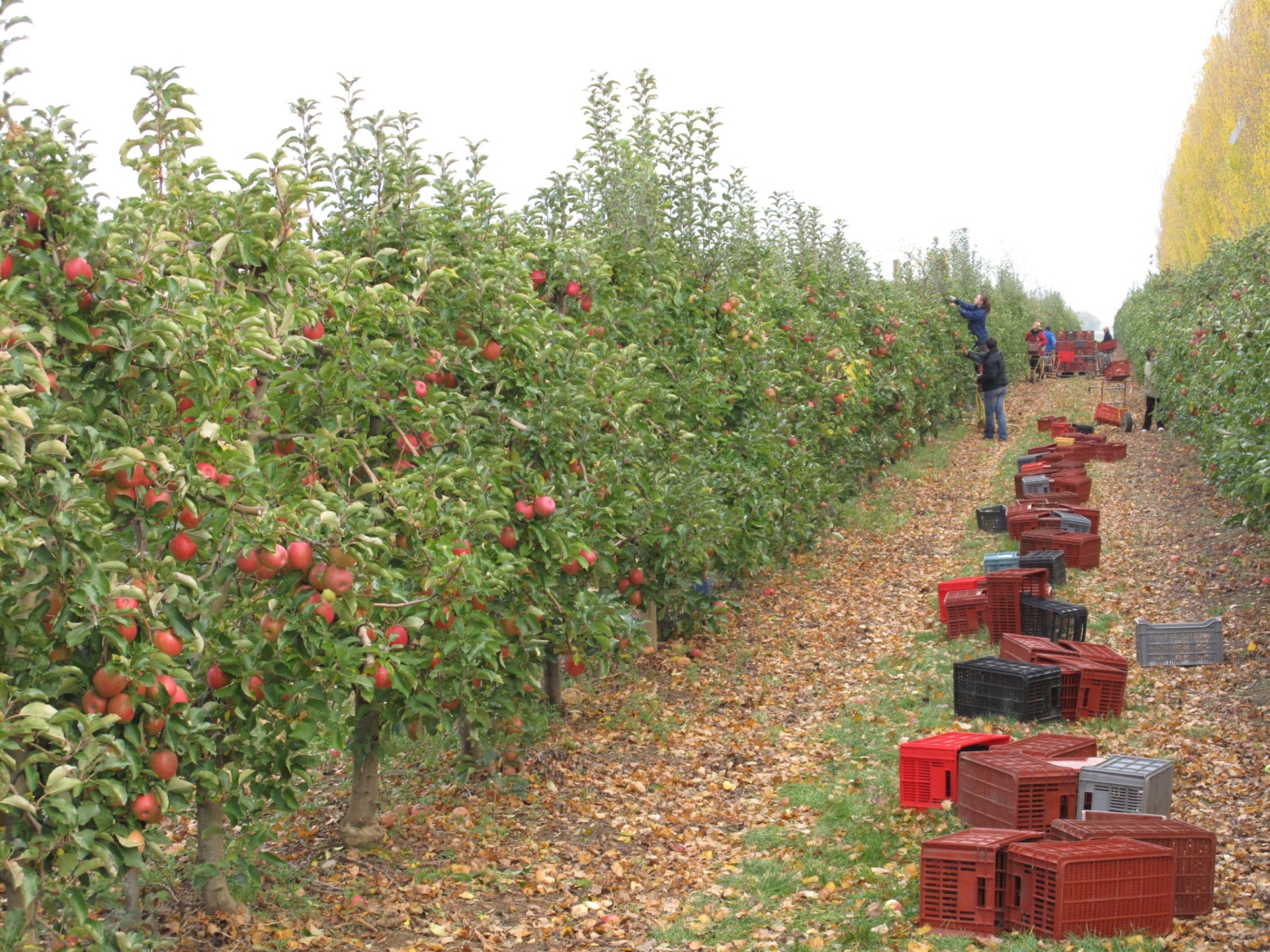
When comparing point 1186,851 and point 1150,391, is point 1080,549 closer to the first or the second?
point 1186,851

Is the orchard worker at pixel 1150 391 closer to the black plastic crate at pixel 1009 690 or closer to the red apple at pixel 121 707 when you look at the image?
the black plastic crate at pixel 1009 690

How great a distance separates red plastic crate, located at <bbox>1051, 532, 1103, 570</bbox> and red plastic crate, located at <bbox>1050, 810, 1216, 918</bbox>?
642 cm

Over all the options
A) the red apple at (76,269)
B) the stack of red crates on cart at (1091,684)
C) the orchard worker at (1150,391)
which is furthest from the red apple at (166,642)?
the orchard worker at (1150,391)

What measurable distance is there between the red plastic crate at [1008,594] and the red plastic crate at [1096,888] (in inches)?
168

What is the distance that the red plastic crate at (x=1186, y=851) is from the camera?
436cm

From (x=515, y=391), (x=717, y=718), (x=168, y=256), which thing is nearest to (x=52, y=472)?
(x=168, y=256)

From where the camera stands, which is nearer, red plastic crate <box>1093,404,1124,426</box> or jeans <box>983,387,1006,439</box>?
jeans <box>983,387,1006,439</box>

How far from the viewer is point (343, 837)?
18.0ft

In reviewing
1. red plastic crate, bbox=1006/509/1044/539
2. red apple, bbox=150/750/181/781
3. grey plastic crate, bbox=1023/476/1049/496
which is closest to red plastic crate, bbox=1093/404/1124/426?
grey plastic crate, bbox=1023/476/1049/496

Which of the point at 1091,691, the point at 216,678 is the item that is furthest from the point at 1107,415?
the point at 216,678

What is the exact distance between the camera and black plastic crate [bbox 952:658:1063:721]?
671cm

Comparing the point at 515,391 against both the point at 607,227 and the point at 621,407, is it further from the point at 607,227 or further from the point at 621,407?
the point at 607,227

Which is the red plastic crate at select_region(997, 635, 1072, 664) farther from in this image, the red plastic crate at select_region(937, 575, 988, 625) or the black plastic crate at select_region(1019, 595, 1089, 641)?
the red plastic crate at select_region(937, 575, 988, 625)

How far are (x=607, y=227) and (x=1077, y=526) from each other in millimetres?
5667
